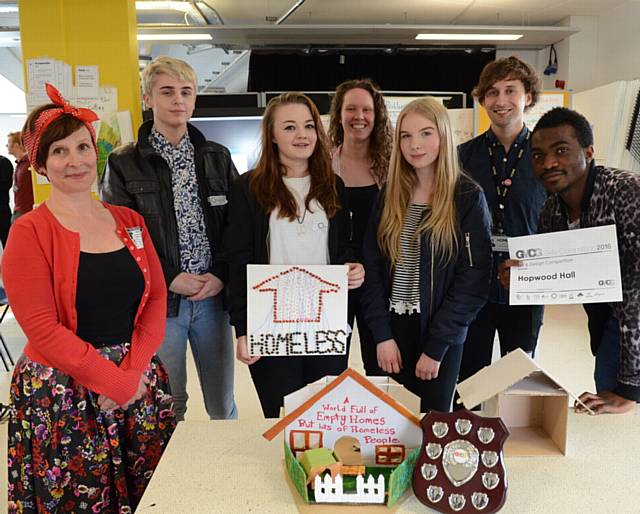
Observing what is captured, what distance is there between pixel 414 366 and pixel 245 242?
28.9 inches

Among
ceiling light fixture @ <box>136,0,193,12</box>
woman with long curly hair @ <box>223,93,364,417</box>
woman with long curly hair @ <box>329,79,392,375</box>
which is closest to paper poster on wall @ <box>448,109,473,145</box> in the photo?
woman with long curly hair @ <box>329,79,392,375</box>

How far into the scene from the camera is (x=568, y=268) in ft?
5.07

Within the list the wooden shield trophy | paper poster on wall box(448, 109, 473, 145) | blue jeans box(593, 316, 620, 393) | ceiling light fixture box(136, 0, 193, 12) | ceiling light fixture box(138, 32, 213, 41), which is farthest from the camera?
ceiling light fixture box(138, 32, 213, 41)

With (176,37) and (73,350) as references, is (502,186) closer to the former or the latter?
(73,350)

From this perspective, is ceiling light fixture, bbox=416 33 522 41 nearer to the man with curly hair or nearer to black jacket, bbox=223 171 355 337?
the man with curly hair

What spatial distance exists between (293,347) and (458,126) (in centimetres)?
402

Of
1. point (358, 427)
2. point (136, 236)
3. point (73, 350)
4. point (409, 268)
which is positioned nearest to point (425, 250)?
point (409, 268)

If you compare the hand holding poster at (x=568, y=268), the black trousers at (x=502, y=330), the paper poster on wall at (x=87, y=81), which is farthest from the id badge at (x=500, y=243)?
the paper poster on wall at (x=87, y=81)

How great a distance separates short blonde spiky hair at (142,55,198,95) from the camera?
1939 mm

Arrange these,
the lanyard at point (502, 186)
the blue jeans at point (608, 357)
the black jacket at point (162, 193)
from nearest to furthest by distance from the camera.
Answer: the blue jeans at point (608, 357) → the black jacket at point (162, 193) → the lanyard at point (502, 186)

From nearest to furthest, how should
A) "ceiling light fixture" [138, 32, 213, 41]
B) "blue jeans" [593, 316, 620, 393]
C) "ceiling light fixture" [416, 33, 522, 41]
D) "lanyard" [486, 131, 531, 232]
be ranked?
"blue jeans" [593, 316, 620, 393]
"lanyard" [486, 131, 531, 232]
"ceiling light fixture" [138, 32, 213, 41]
"ceiling light fixture" [416, 33, 522, 41]

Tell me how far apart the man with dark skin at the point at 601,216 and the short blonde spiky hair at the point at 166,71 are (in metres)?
1.19

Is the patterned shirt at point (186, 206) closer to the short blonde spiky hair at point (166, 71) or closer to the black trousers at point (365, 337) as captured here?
the short blonde spiky hair at point (166, 71)

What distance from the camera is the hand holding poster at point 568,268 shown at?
148cm
